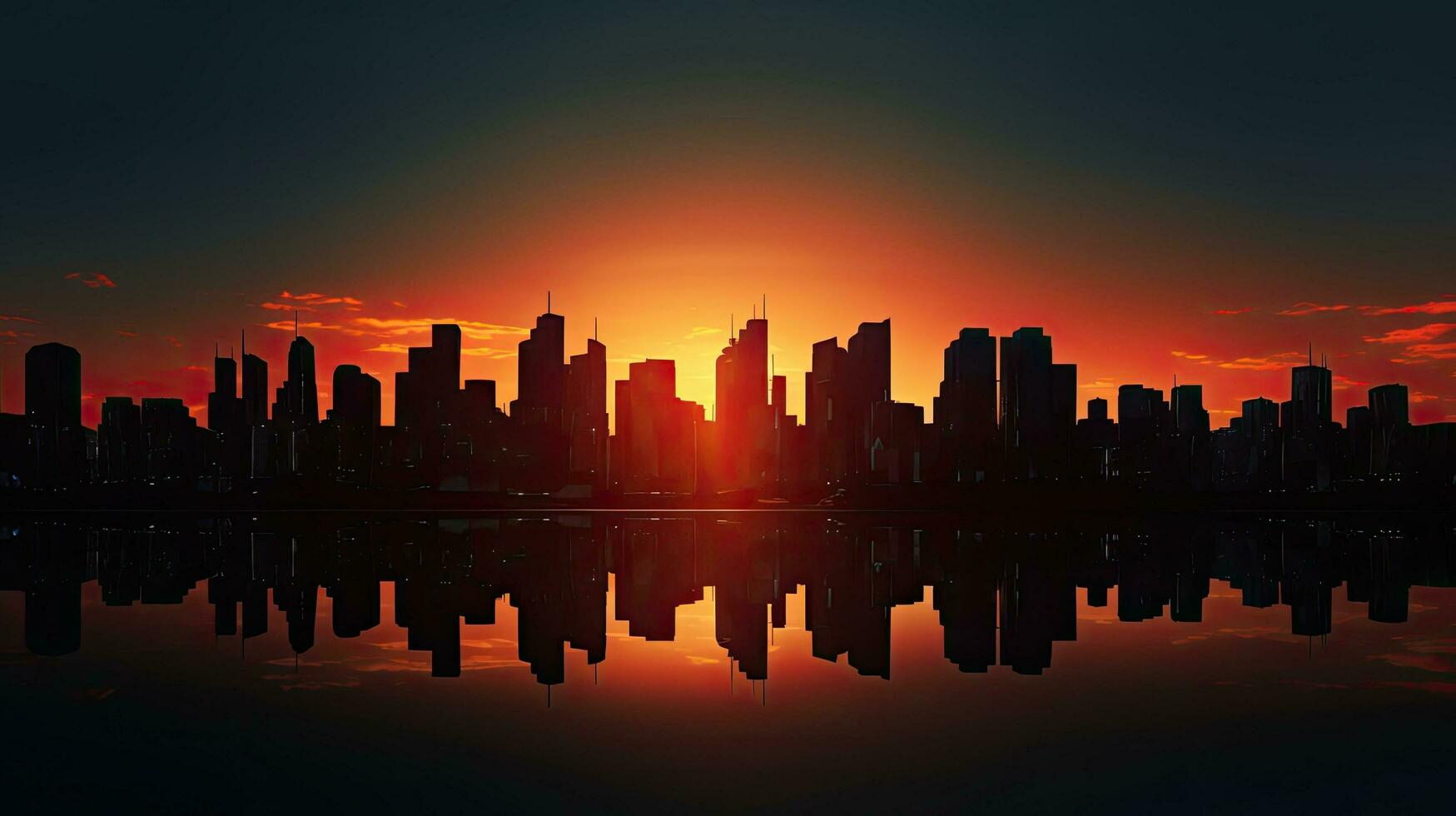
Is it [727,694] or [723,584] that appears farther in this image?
[723,584]

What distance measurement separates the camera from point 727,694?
22.6 metres

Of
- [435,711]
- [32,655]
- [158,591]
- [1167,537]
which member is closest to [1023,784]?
[435,711]

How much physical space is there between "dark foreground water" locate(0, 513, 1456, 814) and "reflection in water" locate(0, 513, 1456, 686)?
33 centimetres

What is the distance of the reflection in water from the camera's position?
102 ft

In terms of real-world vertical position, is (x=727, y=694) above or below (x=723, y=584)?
above

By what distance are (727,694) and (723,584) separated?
2607cm

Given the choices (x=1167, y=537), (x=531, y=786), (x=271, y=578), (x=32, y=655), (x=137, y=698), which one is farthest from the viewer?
(x=1167, y=537)

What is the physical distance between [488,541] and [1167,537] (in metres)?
71.1

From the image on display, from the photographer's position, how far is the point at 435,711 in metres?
20.5

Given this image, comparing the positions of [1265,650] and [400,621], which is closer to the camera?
[1265,650]

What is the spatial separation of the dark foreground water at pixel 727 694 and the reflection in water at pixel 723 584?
12.9 inches

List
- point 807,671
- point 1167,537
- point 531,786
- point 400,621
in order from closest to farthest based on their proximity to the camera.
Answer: point 531,786 < point 807,671 < point 400,621 < point 1167,537

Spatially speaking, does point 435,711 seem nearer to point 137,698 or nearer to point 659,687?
point 659,687

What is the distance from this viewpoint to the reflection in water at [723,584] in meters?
31.1
